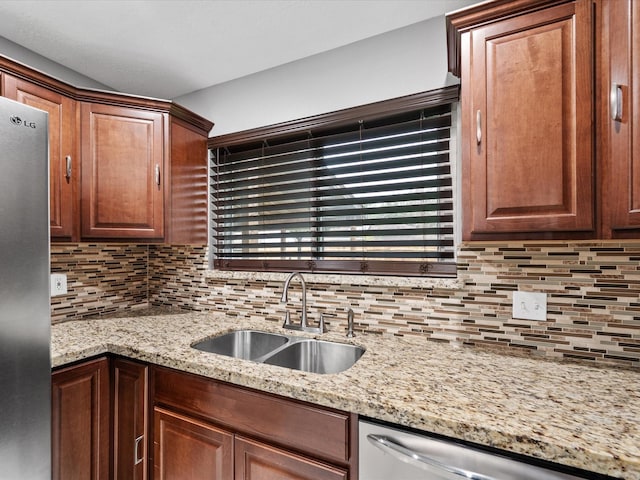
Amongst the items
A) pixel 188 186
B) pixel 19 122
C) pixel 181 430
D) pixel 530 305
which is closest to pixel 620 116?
pixel 530 305

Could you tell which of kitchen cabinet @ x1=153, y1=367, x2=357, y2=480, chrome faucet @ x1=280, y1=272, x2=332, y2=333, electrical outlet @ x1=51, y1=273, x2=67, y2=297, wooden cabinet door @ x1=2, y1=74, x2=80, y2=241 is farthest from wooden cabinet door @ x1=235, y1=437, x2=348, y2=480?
electrical outlet @ x1=51, y1=273, x2=67, y2=297

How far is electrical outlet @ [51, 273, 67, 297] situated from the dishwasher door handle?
1.95 meters

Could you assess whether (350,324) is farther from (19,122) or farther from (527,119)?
(19,122)

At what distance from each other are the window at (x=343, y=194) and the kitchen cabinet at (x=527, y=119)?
0.38m

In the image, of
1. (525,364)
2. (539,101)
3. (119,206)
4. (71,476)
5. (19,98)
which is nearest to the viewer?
(539,101)

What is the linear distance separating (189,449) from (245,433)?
31cm

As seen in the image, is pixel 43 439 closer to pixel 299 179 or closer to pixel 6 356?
pixel 6 356

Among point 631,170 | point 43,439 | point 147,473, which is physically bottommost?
point 147,473

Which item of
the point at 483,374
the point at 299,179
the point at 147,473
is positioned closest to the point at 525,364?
the point at 483,374

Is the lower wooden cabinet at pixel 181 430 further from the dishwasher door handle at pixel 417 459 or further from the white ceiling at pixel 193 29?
the white ceiling at pixel 193 29

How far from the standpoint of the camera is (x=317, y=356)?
1658 mm

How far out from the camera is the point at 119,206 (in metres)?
1.90

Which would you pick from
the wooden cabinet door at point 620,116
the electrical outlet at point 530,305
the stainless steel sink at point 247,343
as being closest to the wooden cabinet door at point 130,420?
the stainless steel sink at point 247,343

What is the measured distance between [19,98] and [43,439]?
143cm
